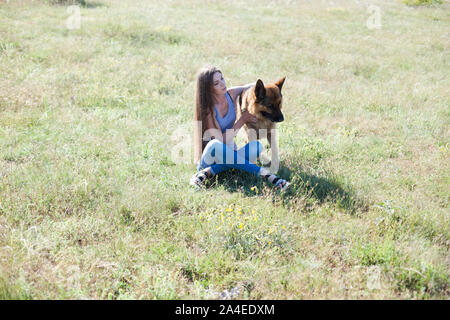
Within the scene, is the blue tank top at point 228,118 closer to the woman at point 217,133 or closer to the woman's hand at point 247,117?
the woman at point 217,133

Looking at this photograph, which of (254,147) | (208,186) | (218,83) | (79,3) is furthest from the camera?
(79,3)

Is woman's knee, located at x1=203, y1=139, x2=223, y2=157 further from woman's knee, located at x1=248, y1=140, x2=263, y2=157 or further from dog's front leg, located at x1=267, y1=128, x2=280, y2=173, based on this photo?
dog's front leg, located at x1=267, y1=128, x2=280, y2=173

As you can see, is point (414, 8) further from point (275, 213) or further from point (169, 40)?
point (275, 213)

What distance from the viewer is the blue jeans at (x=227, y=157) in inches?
173

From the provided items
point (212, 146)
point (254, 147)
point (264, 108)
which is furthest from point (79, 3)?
point (254, 147)

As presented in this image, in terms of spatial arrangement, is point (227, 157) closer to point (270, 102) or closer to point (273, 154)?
point (273, 154)

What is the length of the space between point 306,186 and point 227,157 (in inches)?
46.1

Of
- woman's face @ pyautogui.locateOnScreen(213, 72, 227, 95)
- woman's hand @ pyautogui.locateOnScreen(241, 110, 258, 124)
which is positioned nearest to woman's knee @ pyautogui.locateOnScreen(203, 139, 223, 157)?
woman's hand @ pyautogui.locateOnScreen(241, 110, 258, 124)

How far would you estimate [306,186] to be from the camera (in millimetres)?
4402

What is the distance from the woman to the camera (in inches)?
172

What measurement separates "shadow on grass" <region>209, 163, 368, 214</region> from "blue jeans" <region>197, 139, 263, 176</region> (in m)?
0.14

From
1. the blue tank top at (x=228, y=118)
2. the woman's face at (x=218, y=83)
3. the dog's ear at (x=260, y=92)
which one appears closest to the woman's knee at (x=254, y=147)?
the blue tank top at (x=228, y=118)

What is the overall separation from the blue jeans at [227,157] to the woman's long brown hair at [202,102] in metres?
0.24
